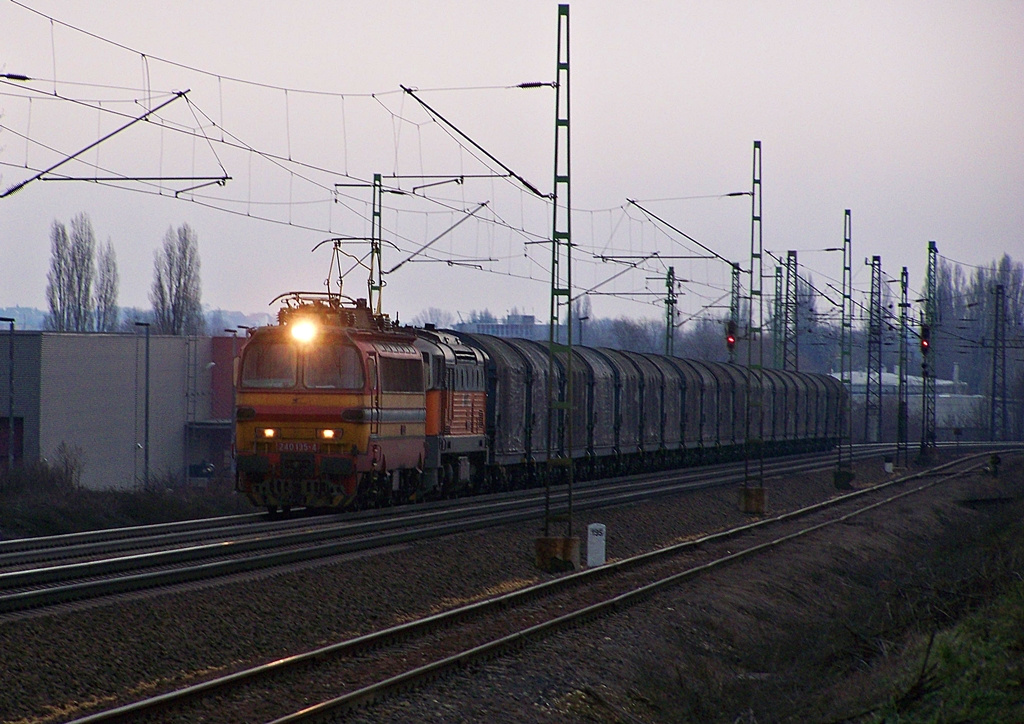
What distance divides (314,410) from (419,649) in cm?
983

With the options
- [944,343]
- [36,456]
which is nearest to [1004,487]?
[36,456]

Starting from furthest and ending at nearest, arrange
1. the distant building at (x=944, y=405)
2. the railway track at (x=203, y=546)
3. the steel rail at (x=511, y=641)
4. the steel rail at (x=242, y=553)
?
1. the distant building at (x=944, y=405)
2. the railway track at (x=203, y=546)
3. the steel rail at (x=242, y=553)
4. the steel rail at (x=511, y=641)

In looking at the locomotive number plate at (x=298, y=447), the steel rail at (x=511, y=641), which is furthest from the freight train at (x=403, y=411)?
the steel rail at (x=511, y=641)

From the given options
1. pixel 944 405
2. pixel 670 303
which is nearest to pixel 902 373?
pixel 670 303

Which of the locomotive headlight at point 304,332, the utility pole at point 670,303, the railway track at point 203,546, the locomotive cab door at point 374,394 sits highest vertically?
the utility pole at point 670,303

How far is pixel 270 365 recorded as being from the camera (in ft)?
71.9

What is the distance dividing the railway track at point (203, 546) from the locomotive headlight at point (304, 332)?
3342 mm

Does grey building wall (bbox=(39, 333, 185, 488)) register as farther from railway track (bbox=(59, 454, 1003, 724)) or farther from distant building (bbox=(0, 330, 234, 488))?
railway track (bbox=(59, 454, 1003, 724))

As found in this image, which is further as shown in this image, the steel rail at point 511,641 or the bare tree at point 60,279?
the bare tree at point 60,279

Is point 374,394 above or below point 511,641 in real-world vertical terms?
above

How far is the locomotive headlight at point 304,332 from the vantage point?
860 inches

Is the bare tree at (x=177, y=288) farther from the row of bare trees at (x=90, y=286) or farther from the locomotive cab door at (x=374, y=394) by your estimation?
the locomotive cab door at (x=374, y=394)

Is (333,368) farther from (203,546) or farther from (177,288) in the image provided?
(177,288)

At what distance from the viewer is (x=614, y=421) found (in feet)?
124
